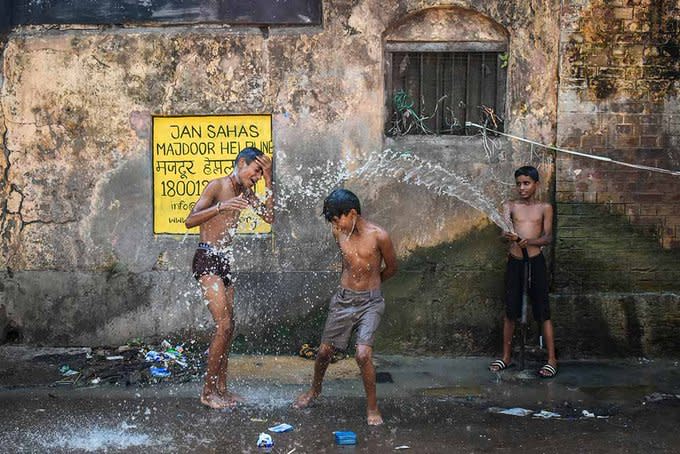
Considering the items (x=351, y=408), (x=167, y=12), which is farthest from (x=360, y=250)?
(x=167, y=12)

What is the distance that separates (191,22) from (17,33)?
163 cm

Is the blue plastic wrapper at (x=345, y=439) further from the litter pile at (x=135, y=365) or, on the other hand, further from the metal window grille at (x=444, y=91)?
the metal window grille at (x=444, y=91)

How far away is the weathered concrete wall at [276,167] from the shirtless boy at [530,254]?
1.12 feet

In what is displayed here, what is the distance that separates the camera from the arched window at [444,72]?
24.2 feet

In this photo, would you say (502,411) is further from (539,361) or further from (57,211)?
(57,211)

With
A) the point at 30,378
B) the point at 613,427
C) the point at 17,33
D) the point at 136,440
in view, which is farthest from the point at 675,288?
the point at 17,33

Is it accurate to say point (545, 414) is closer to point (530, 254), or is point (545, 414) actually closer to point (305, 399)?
point (530, 254)

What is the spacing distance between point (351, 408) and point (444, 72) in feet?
10.5

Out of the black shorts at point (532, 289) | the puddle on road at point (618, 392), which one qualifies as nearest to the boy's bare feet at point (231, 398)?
the black shorts at point (532, 289)

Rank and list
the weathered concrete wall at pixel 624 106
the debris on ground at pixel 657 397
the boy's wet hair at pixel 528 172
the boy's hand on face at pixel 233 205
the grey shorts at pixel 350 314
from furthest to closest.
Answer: the weathered concrete wall at pixel 624 106
the boy's wet hair at pixel 528 172
the debris on ground at pixel 657 397
the boy's hand on face at pixel 233 205
the grey shorts at pixel 350 314

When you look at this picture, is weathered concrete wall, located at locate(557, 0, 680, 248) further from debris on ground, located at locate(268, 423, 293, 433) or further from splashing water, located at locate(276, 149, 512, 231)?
debris on ground, located at locate(268, 423, 293, 433)

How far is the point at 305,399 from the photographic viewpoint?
6.11 meters

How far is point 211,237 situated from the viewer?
20.1ft

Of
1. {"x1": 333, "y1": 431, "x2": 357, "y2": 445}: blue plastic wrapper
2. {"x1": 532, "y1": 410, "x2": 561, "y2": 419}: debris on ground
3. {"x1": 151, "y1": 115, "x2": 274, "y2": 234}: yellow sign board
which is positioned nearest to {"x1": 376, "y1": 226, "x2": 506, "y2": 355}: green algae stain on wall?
{"x1": 151, "y1": 115, "x2": 274, "y2": 234}: yellow sign board
